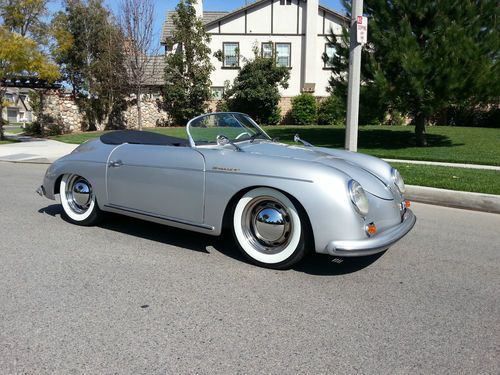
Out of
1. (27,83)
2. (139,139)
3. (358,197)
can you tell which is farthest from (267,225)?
(27,83)

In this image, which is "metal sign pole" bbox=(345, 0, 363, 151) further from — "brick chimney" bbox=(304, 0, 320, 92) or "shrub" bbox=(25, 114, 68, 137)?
"brick chimney" bbox=(304, 0, 320, 92)

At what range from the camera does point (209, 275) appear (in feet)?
12.7

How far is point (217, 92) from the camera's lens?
2775 centimetres

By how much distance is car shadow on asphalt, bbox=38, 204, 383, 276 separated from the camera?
410 cm

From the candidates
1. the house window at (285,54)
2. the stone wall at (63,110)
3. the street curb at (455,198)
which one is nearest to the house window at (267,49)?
the house window at (285,54)

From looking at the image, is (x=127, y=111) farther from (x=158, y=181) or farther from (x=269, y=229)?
(x=269, y=229)

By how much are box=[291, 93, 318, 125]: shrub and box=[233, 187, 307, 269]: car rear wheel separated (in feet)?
72.3

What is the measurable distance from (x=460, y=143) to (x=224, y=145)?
12703 mm

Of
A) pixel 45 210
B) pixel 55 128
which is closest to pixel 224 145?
pixel 45 210

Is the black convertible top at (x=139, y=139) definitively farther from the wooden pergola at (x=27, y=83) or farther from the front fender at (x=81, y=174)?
the wooden pergola at (x=27, y=83)

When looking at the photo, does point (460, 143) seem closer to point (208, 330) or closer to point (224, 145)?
point (224, 145)

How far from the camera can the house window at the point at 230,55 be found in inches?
1129

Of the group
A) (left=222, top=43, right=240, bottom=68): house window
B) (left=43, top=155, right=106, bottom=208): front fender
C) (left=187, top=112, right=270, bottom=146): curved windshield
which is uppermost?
(left=222, top=43, right=240, bottom=68): house window

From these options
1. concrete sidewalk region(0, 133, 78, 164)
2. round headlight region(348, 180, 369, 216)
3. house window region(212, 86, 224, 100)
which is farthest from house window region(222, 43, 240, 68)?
round headlight region(348, 180, 369, 216)
